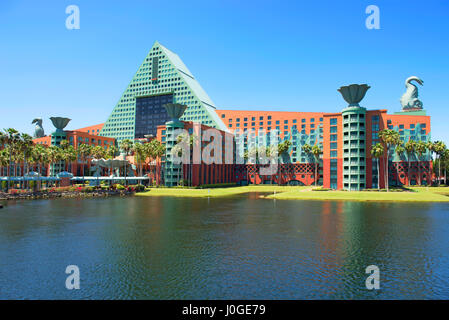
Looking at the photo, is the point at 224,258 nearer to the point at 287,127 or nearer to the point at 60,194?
the point at 60,194


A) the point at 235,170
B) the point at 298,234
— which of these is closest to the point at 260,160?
the point at 235,170

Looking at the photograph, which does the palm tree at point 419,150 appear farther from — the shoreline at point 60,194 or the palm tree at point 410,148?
the shoreline at point 60,194

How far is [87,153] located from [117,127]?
6271 cm

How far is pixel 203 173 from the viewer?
12181cm

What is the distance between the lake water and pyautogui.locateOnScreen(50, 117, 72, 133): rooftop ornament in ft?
364

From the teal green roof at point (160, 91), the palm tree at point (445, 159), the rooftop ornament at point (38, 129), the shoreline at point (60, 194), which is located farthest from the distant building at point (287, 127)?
the rooftop ornament at point (38, 129)

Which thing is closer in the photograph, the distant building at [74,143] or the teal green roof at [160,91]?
the distant building at [74,143]

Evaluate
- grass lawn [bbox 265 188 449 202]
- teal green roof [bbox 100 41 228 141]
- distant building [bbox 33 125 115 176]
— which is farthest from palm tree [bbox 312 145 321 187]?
distant building [bbox 33 125 115 176]

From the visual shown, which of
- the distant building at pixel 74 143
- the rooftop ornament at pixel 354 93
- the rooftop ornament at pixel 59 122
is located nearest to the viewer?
the rooftop ornament at pixel 354 93

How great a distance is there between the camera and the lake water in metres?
18.3

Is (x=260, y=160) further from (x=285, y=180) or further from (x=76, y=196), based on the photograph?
(x=76, y=196)

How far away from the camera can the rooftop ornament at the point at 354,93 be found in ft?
316

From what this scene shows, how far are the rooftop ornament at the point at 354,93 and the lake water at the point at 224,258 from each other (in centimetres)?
6366

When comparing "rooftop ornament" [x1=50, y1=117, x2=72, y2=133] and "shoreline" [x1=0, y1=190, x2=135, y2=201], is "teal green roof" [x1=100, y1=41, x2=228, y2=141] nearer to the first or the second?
"rooftop ornament" [x1=50, y1=117, x2=72, y2=133]
